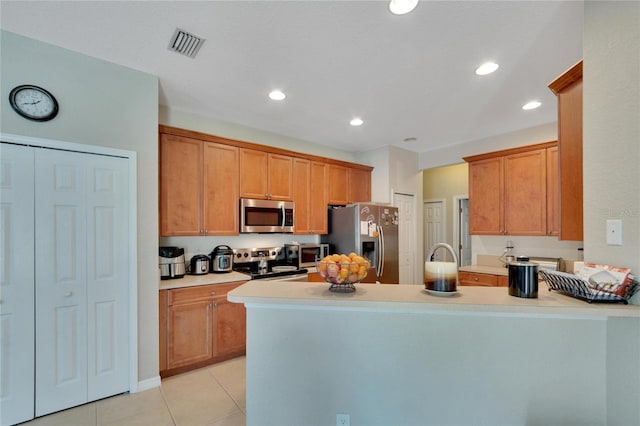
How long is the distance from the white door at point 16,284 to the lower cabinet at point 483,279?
14.5ft

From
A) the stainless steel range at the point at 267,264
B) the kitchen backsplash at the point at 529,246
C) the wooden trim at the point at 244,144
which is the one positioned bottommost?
the stainless steel range at the point at 267,264

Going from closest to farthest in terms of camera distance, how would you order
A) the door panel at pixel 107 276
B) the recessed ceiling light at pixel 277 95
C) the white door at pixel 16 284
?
Answer: the white door at pixel 16 284 < the door panel at pixel 107 276 < the recessed ceiling light at pixel 277 95

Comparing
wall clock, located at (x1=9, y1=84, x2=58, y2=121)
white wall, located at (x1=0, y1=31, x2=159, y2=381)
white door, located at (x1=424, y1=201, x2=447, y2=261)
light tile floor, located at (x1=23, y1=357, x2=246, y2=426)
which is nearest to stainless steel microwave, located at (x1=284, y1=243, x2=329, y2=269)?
light tile floor, located at (x1=23, y1=357, x2=246, y2=426)

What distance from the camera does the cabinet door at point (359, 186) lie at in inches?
179

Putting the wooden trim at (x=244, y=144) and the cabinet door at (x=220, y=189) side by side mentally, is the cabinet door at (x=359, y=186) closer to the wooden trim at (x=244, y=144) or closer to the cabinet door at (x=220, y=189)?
the wooden trim at (x=244, y=144)

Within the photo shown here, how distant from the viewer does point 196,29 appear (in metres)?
1.87

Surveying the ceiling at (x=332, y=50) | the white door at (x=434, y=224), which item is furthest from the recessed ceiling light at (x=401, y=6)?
the white door at (x=434, y=224)

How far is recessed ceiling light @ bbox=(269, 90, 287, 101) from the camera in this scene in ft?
9.06

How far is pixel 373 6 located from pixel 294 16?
488 mm

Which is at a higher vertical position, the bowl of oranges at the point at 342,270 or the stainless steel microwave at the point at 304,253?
the bowl of oranges at the point at 342,270

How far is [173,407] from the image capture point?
2.18 m

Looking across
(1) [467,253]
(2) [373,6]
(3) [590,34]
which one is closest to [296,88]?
(2) [373,6]

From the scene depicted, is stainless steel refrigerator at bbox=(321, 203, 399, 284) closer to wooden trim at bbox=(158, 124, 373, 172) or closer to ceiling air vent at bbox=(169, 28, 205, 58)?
wooden trim at bbox=(158, 124, 373, 172)

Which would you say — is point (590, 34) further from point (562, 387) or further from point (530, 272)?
point (562, 387)
